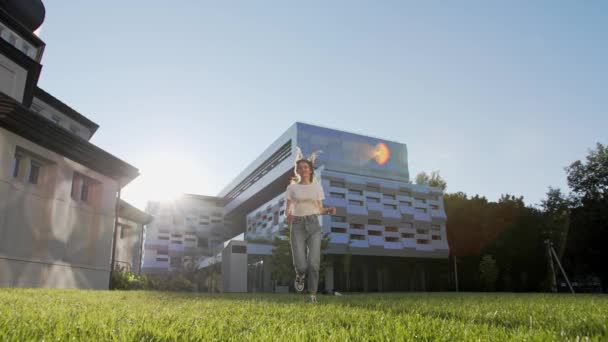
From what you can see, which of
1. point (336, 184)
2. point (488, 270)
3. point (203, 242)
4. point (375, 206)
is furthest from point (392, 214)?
point (203, 242)

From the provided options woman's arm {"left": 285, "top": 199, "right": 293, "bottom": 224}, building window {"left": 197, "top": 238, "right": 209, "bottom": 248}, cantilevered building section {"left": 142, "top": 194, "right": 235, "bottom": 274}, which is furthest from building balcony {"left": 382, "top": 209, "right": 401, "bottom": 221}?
woman's arm {"left": 285, "top": 199, "right": 293, "bottom": 224}

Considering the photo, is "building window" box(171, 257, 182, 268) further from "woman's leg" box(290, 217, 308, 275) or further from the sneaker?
"woman's leg" box(290, 217, 308, 275)

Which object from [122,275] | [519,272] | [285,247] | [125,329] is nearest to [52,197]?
[122,275]

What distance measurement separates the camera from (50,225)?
804 inches

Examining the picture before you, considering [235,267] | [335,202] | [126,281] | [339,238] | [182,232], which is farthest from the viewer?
[182,232]

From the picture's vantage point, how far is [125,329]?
2873 mm

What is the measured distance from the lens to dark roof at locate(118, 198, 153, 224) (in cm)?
3853

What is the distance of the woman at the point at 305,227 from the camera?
720 cm

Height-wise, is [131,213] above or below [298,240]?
above

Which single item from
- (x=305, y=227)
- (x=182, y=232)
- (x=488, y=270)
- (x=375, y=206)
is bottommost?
(x=488, y=270)

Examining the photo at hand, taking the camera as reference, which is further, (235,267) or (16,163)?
(235,267)

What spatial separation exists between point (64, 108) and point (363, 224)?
32.7m

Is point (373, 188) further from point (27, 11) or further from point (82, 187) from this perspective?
point (27, 11)

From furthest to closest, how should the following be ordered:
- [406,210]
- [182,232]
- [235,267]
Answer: [182,232] → [406,210] → [235,267]
